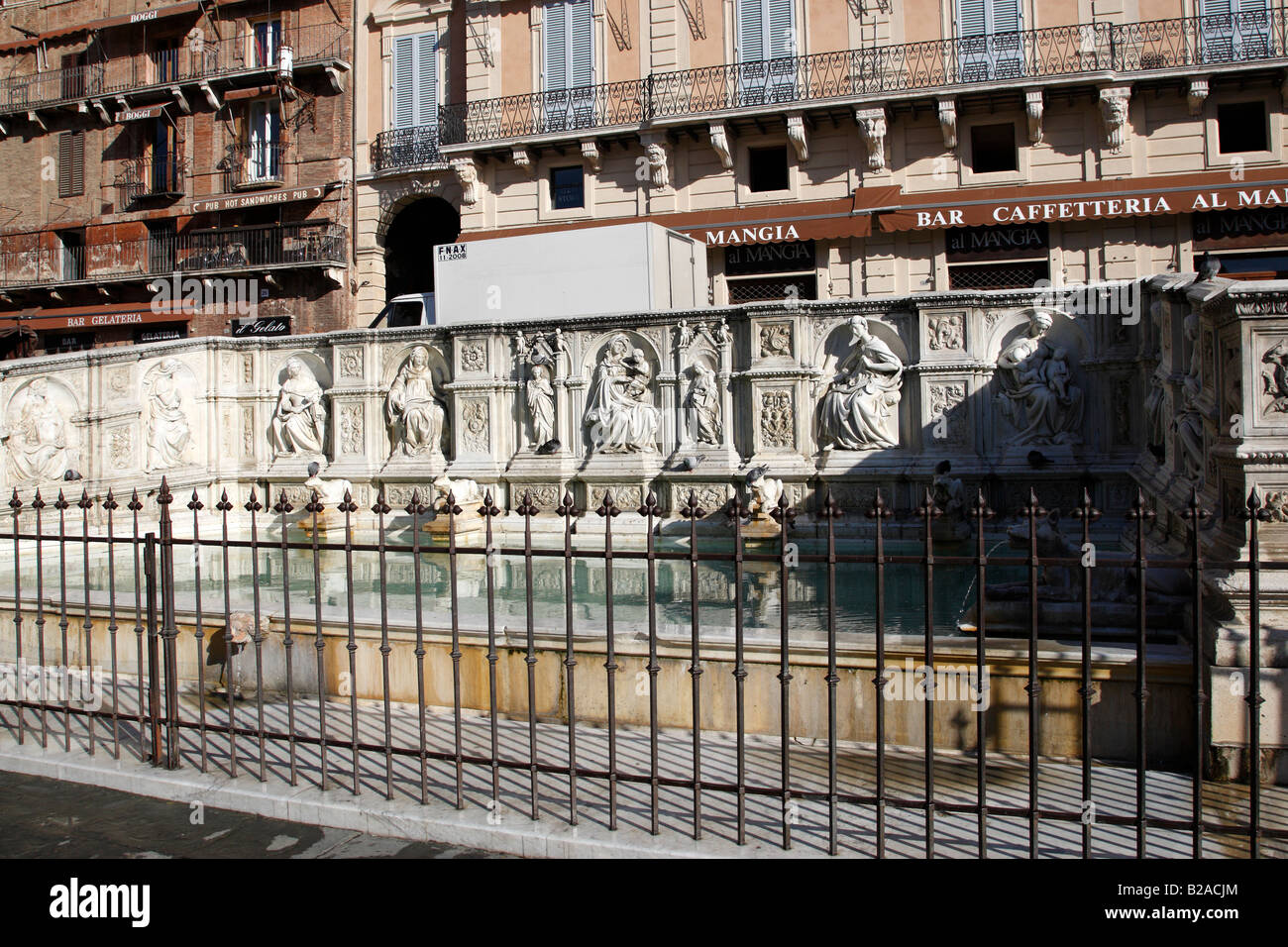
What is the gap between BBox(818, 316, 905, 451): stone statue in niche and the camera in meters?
12.0

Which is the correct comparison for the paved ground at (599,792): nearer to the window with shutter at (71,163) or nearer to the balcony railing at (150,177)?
the balcony railing at (150,177)

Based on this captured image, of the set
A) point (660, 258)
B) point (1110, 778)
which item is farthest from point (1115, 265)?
point (1110, 778)

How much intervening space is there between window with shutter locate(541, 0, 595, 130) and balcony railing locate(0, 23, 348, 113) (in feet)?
20.3

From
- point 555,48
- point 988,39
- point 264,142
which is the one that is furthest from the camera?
point 264,142

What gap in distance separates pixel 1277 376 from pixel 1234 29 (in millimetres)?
18635

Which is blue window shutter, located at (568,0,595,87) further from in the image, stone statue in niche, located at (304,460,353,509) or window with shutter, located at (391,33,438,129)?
stone statue in niche, located at (304,460,353,509)

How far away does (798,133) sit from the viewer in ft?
74.4

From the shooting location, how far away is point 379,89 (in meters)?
28.0

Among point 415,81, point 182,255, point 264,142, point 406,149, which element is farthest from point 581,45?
point 182,255

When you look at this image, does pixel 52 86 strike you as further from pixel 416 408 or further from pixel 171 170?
pixel 416 408

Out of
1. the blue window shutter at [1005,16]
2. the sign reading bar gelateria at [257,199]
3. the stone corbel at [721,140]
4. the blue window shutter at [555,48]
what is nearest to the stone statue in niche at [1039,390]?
the stone corbel at [721,140]

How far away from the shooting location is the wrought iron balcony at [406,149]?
88.8 feet

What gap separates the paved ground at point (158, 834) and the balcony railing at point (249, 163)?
2647 cm

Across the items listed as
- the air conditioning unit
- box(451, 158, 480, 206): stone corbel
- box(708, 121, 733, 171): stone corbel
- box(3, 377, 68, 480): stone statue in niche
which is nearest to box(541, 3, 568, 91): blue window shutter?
box(451, 158, 480, 206): stone corbel
